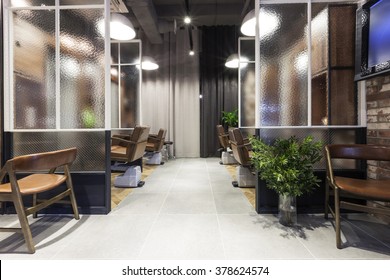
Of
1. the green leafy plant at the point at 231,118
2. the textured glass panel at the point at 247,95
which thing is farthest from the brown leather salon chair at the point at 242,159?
the green leafy plant at the point at 231,118

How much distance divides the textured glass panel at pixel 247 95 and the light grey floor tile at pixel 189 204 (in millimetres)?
2748

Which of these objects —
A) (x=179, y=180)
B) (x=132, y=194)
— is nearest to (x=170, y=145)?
(x=179, y=180)

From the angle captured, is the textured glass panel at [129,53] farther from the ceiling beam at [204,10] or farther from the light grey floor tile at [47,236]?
the light grey floor tile at [47,236]

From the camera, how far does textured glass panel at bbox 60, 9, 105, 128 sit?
2758 millimetres

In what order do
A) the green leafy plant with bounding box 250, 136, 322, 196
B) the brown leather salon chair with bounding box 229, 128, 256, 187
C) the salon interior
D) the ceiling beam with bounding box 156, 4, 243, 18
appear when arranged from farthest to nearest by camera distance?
the ceiling beam with bounding box 156, 4, 243, 18 < the brown leather salon chair with bounding box 229, 128, 256, 187 < the green leafy plant with bounding box 250, 136, 322, 196 < the salon interior

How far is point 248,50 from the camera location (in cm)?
572

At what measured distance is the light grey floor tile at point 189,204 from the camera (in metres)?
2.74

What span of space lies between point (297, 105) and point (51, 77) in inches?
114

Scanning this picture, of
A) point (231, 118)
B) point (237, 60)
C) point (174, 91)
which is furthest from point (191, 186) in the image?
point (174, 91)

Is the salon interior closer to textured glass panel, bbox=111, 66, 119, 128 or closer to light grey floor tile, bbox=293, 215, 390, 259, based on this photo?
light grey floor tile, bbox=293, 215, 390, 259

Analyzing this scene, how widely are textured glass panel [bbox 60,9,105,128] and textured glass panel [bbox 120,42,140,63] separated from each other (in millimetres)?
2720

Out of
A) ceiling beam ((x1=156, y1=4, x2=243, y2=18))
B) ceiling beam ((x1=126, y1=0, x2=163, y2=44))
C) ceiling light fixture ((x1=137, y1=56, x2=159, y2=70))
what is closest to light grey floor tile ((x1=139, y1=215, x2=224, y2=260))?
ceiling beam ((x1=126, y1=0, x2=163, y2=44))

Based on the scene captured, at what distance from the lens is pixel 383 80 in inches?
94.4

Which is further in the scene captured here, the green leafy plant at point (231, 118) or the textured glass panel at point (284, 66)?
the green leafy plant at point (231, 118)
